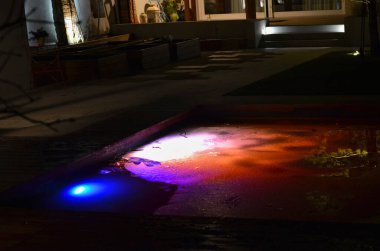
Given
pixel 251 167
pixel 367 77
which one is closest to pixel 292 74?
pixel 367 77

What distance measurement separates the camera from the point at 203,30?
68.2 ft

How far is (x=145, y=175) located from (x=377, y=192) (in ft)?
8.48

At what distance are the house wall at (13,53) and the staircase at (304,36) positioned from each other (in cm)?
925

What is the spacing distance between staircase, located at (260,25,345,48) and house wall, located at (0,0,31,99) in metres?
9.25

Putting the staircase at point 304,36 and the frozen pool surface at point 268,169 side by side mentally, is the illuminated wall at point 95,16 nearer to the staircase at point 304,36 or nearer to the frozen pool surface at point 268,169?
the staircase at point 304,36

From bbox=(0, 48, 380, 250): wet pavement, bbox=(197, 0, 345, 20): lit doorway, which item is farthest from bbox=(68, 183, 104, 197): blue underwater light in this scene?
bbox=(197, 0, 345, 20): lit doorway

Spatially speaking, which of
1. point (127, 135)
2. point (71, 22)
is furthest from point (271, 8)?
point (127, 135)

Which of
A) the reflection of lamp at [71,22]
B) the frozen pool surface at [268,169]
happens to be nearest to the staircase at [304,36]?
the reflection of lamp at [71,22]

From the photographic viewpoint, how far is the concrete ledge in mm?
19766

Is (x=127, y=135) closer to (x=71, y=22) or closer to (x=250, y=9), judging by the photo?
(x=71, y=22)

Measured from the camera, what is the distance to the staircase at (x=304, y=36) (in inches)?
738

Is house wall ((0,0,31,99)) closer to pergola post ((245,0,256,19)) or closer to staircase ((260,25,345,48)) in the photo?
staircase ((260,25,345,48))

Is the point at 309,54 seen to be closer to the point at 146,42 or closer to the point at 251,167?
the point at 146,42

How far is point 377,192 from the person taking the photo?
6152 mm
